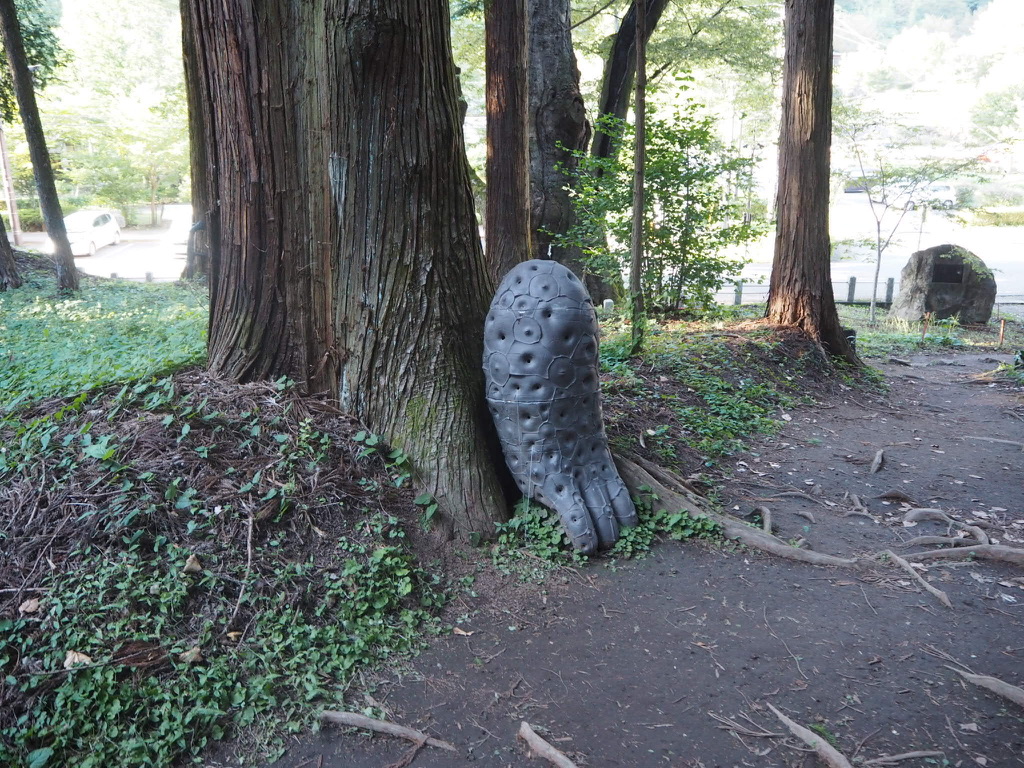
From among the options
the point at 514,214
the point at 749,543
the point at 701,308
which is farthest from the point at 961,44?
the point at 749,543

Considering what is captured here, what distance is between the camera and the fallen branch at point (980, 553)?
4.03m

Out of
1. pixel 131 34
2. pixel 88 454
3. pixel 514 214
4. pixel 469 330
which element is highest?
pixel 131 34

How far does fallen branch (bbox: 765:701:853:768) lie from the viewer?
2.58 metres

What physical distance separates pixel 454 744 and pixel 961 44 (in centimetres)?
5868

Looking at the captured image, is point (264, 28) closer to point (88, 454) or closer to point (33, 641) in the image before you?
point (88, 454)

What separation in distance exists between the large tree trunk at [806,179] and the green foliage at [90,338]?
7.16 metres

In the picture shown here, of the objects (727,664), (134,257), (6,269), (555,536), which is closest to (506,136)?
(555,536)

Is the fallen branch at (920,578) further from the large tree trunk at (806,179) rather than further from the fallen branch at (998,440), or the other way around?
the large tree trunk at (806,179)

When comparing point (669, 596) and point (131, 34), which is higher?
point (131, 34)

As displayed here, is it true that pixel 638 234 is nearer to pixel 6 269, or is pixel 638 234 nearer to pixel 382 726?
pixel 382 726

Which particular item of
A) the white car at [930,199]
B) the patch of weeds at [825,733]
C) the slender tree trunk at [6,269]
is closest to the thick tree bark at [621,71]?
the white car at [930,199]

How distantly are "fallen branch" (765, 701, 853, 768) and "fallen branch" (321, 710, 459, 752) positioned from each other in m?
1.33

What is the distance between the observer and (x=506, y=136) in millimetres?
7391

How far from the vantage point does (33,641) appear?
2928 millimetres
